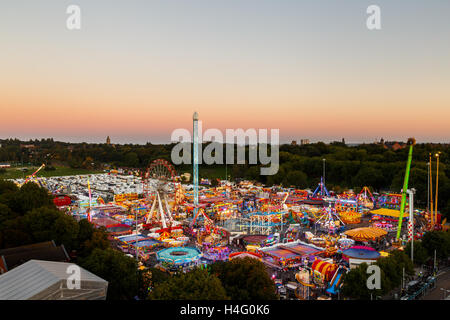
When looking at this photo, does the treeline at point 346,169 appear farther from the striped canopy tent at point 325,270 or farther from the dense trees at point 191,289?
the dense trees at point 191,289

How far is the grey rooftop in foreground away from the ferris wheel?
70.4 feet

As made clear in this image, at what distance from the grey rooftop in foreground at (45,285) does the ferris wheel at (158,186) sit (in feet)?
70.4

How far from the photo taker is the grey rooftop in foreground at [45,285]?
10875 mm

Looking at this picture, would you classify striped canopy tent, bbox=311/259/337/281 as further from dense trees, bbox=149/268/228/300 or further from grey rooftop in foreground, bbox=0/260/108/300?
grey rooftop in foreground, bbox=0/260/108/300

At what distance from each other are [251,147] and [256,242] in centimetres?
6901

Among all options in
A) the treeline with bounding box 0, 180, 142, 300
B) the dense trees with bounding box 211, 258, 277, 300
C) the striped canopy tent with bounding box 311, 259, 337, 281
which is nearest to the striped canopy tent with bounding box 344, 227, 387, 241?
the striped canopy tent with bounding box 311, 259, 337, 281

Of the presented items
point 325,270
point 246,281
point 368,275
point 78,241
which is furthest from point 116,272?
point 368,275

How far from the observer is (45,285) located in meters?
11.0

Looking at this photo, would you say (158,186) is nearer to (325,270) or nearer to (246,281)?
(325,270)

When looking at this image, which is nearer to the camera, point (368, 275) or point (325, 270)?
point (368, 275)

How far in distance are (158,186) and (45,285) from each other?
23525 mm

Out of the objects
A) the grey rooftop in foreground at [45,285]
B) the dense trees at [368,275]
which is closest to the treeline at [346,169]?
the dense trees at [368,275]

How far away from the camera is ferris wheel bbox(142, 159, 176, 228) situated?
34.5 metres
